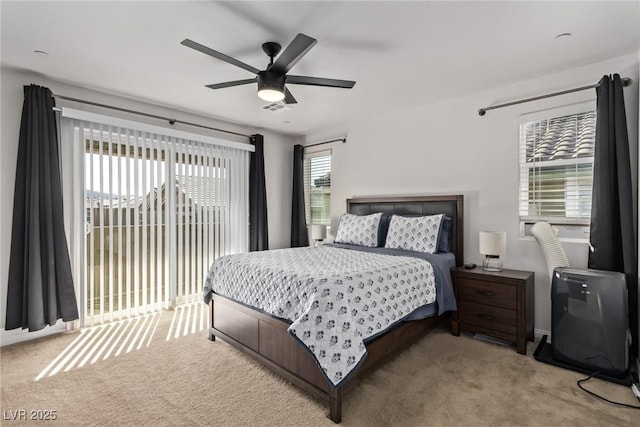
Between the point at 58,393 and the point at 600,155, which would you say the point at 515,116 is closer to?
the point at 600,155

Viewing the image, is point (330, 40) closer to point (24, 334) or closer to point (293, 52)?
point (293, 52)

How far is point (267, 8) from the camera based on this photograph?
201 centimetres

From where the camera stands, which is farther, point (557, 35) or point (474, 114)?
point (474, 114)

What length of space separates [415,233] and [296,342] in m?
1.98

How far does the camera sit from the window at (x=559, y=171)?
112 inches

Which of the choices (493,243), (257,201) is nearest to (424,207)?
(493,243)

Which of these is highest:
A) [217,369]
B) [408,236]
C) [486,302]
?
[408,236]

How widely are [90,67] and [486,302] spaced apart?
434 centimetres

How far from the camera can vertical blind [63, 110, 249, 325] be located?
3.37m

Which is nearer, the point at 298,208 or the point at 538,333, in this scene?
the point at 538,333

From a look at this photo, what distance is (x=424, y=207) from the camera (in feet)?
12.4

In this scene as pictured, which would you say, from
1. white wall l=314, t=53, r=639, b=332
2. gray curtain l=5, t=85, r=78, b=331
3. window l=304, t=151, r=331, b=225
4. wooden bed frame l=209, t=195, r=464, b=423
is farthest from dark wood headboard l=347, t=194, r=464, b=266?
gray curtain l=5, t=85, r=78, b=331

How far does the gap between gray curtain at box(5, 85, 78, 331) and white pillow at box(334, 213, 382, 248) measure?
311 cm

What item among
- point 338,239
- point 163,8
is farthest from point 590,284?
point 163,8
